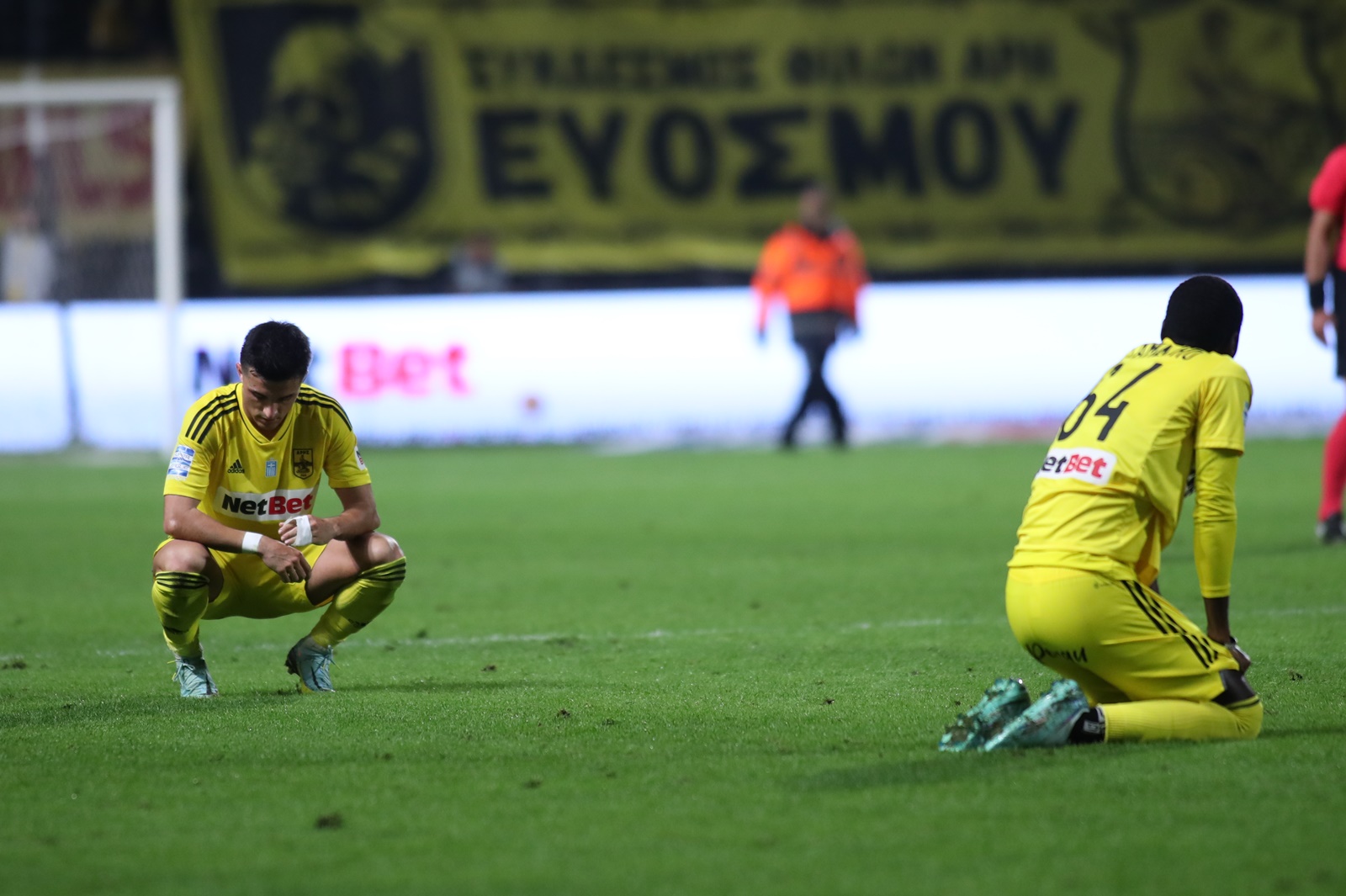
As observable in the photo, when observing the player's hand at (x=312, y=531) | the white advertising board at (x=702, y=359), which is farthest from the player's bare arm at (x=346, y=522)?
the white advertising board at (x=702, y=359)

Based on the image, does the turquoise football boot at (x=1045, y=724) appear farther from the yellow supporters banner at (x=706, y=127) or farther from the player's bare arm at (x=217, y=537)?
the yellow supporters banner at (x=706, y=127)

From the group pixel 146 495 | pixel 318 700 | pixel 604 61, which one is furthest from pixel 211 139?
pixel 318 700

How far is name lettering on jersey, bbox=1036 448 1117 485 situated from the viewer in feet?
14.1

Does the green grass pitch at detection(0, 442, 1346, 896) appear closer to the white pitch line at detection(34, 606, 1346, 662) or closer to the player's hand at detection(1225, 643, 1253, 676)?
the white pitch line at detection(34, 606, 1346, 662)

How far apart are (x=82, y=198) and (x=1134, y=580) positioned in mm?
12989

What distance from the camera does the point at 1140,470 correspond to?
14.0 feet

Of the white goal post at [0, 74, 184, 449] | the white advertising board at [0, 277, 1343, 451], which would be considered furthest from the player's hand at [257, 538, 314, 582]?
the white advertising board at [0, 277, 1343, 451]

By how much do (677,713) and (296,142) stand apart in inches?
554

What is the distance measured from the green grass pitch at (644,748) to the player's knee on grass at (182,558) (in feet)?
1.27

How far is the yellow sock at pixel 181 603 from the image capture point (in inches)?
202

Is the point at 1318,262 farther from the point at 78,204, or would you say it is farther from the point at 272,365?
the point at 78,204

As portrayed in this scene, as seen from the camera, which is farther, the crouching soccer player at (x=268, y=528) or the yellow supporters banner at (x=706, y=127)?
the yellow supporters banner at (x=706, y=127)

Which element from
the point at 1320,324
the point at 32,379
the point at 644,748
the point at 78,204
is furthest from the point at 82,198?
the point at 644,748

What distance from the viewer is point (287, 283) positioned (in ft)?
58.6
